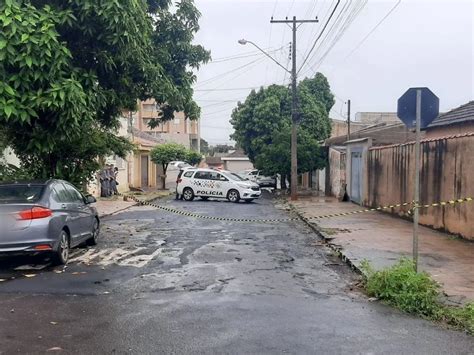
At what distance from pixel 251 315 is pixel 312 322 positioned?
0.70 m

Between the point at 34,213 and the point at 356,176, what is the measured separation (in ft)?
55.7

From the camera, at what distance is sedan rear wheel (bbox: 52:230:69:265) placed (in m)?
8.80

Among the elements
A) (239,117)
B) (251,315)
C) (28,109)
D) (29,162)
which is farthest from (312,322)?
Result: (239,117)

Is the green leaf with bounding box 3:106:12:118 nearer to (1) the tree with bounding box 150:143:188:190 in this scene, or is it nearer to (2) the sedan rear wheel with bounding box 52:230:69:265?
(2) the sedan rear wheel with bounding box 52:230:69:265

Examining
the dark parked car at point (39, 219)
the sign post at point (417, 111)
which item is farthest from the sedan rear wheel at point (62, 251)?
the sign post at point (417, 111)

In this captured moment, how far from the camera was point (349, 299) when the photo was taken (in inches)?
277

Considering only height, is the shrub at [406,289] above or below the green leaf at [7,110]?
below

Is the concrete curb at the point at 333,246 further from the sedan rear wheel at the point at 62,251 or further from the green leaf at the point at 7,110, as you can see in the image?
the green leaf at the point at 7,110

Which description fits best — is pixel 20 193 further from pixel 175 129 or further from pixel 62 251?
pixel 175 129

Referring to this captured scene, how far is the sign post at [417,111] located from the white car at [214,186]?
713 inches

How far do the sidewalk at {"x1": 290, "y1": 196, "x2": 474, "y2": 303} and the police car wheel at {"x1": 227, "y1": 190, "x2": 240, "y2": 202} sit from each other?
378 inches

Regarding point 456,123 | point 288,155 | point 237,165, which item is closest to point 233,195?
point 288,155

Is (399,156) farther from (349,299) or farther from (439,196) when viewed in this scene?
(349,299)

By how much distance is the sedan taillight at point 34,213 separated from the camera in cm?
824
